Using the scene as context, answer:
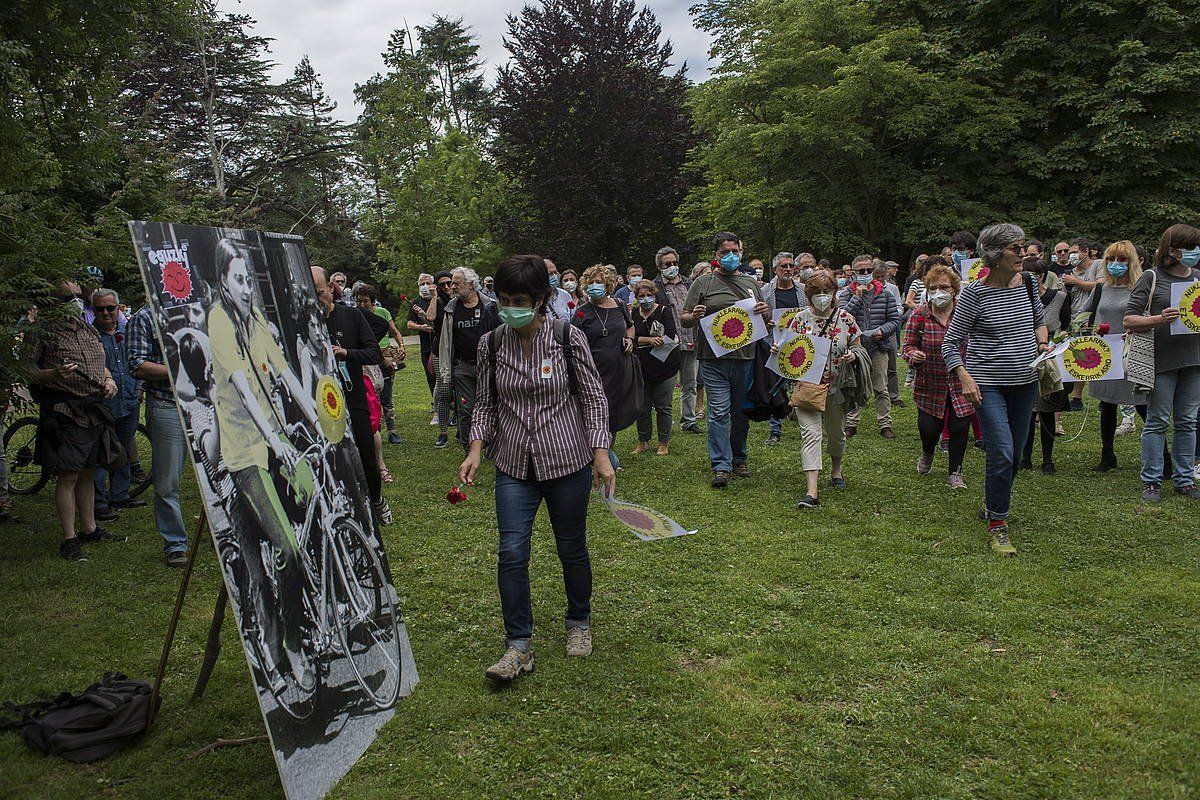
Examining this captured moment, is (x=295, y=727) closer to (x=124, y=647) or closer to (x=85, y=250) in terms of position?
(x=124, y=647)

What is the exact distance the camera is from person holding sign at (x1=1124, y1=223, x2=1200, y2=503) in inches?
266

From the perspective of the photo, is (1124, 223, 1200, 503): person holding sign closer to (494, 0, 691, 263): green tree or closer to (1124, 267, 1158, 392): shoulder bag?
(1124, 267, 1158, 392): shoulder bag

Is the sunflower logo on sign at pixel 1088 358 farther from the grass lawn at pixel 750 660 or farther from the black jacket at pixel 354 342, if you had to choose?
the black jacket at pixel 354 342

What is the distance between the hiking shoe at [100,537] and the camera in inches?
279

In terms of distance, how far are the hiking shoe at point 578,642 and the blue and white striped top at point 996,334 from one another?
3216 millimetres

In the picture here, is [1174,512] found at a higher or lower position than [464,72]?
lower

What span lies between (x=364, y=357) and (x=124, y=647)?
2766 millimetres

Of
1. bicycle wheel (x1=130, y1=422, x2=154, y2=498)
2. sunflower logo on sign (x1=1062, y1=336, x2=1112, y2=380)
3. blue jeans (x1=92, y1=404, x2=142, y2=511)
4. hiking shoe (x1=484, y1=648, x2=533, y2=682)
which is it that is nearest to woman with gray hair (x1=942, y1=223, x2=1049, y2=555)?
sunflower logo on sign (x1=1062, y1=336, x2=1112, y2=380)

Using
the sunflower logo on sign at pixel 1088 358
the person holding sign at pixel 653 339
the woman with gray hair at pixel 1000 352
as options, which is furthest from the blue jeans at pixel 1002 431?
the person holding sign at pixel 653 339

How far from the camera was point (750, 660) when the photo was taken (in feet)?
14.4

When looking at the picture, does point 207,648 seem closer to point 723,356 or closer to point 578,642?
point 578,642

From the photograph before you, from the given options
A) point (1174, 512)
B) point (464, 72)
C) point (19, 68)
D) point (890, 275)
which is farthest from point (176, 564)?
point (464, 72)

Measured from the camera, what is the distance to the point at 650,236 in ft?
100

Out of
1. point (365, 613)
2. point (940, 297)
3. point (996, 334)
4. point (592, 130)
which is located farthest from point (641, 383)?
point (592, 130)
